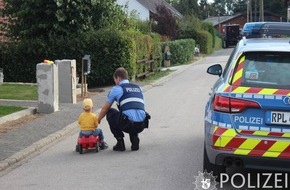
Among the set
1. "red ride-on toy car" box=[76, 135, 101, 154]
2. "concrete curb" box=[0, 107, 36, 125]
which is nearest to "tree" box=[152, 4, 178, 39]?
"concrete curb" box=[0, 107, 36, 125]

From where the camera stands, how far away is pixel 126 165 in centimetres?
754

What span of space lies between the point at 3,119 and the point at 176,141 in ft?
13.4

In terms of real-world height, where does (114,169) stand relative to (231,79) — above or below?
below

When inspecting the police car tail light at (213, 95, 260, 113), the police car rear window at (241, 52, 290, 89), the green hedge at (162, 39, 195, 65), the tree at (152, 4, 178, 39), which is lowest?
the police car tail light at (213, 95, 260, 113)

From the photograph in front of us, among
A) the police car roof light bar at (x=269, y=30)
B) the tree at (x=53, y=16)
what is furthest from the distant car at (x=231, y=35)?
the police car roof light bar at (x=269, y=30)

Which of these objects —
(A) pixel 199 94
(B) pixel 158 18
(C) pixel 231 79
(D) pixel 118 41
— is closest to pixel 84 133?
(C) pixel 231 79

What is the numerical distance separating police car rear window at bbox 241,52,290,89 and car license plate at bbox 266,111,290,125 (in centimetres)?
29

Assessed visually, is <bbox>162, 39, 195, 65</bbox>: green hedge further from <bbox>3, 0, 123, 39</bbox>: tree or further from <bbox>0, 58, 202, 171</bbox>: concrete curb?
<bbox>0, 58, 202, 171</bbox>: concrete curb

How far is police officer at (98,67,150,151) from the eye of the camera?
327 inches

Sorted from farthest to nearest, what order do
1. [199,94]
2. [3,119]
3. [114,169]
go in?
[199,94]
[3,119]
[114,169]

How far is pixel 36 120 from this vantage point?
38.2 feet

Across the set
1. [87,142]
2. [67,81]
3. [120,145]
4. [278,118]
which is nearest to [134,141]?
[120,145]

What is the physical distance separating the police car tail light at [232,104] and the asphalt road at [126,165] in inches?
44.5

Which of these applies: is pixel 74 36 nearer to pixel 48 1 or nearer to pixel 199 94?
pixel 48 1
